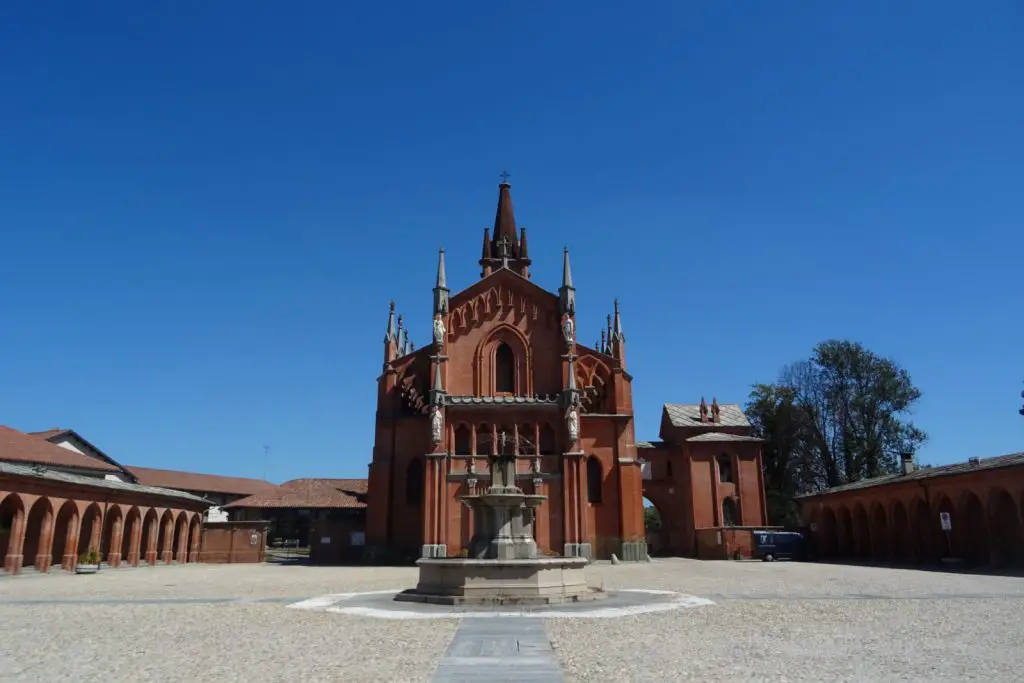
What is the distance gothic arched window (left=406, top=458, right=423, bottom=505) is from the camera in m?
48.0

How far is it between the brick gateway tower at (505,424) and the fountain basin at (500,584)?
2362 centimetres

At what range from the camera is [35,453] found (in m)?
49.9

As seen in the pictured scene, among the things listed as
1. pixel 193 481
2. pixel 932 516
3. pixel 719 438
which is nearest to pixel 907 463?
pixel 932 516

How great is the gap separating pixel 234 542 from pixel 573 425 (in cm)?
2836

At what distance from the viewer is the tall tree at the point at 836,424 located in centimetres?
6481

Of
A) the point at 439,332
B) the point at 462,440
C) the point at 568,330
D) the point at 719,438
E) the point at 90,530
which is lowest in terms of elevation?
the point at 90,530

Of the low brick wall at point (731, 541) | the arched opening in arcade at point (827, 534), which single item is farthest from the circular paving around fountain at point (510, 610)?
the arched opening in arcade at point (827, 534)

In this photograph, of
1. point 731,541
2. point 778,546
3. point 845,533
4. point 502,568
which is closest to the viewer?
point 502,568

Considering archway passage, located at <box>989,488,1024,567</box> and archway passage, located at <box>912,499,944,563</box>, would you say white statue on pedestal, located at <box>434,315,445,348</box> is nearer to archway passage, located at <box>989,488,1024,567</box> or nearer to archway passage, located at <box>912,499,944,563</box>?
archway passage, located at <box>912,499,944,563</box>

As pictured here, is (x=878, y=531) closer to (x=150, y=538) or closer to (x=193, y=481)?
(x=150, y=538)

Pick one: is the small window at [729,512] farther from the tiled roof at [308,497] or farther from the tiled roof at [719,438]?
the tiled roof at [308,497]

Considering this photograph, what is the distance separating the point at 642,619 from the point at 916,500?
32.2 metres

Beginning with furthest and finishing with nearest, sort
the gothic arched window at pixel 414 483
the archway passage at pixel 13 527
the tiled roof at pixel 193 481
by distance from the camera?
the tiled roof at pixel 193 481 < the gothic arched window at pixel 414 483 < the archway passage at pixel 13 527

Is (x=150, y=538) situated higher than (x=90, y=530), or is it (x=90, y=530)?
(x=90, y=530)
